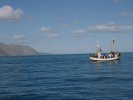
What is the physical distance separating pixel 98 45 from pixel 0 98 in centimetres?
10972

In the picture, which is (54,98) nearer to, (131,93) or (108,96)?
(108,96)

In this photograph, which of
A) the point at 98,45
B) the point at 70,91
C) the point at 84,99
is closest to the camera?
the point at 84,99

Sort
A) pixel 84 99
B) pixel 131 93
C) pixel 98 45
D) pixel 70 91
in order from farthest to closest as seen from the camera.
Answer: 1. pixel 98 45
2. pixel 70 91
3. pixel 131 93
4. pixel 84 99

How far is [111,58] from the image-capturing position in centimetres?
15150

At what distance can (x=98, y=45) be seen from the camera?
149m

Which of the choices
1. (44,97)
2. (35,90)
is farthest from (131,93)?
(35,90)

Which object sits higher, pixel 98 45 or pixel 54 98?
pixel 98 45

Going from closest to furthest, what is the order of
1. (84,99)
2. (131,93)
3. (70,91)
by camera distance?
(84,99) → (131,93) → (70,91)

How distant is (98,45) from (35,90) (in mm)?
101053

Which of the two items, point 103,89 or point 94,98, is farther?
point 103,89

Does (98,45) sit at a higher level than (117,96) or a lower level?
higher

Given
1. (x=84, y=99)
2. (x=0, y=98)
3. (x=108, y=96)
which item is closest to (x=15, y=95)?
(x=0, y=98)

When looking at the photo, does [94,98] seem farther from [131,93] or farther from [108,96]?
[131,93]

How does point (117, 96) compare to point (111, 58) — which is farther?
point (111, 58)
